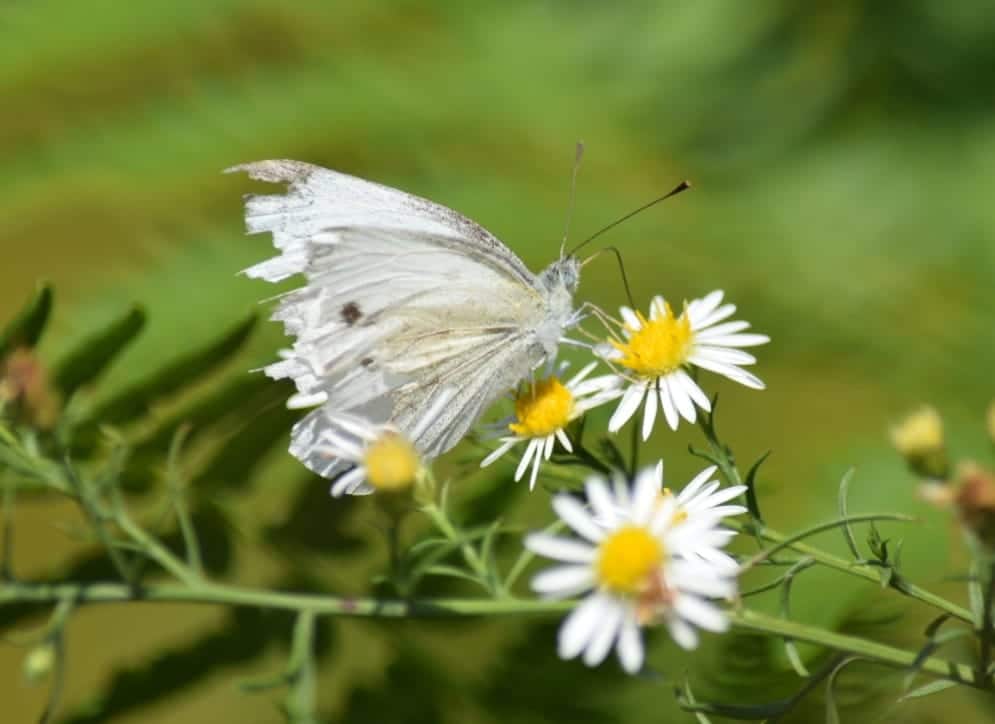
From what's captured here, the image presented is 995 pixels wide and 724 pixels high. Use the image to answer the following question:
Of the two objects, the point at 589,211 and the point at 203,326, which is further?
the point at 589,211

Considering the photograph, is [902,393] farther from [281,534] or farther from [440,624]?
[281,534]

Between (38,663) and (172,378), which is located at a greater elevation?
(172,378)

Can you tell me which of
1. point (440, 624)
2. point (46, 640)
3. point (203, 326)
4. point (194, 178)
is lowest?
point (46, 640)

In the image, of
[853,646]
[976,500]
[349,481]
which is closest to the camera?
[976,500]

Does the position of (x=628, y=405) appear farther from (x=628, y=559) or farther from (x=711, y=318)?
(x=628, y=559)

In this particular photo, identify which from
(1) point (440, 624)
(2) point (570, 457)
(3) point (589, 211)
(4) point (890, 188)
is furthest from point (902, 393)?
(2) point (570, 457)

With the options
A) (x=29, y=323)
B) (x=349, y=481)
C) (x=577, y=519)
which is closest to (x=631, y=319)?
(x=349, y=481)

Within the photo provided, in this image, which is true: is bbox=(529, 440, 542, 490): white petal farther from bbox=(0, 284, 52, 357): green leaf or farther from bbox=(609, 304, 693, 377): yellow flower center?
bbox=(0, 284, 52, 357): green leaf
